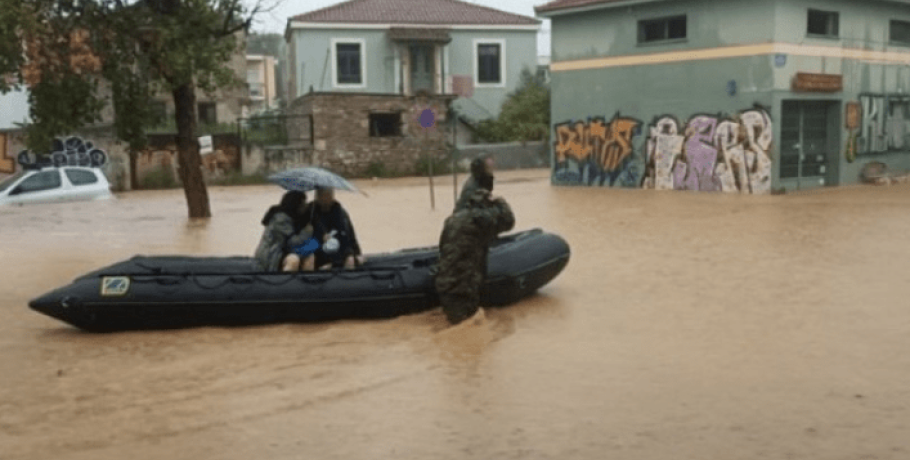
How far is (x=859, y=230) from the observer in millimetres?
17922

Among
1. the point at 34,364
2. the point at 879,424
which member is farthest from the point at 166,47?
the point at 879,424

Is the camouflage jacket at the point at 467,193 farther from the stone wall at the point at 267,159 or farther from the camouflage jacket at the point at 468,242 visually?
the stone wall at the point at 267,159

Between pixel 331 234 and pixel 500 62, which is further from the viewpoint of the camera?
pixel 500 62

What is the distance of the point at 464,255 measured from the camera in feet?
32.9

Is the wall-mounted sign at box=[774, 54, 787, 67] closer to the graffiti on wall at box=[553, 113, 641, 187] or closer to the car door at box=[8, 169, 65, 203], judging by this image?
the graffiti on wall at box=[553, 113, 641, 187]

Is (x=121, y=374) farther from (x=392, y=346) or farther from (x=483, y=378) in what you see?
(x=483, y=378)

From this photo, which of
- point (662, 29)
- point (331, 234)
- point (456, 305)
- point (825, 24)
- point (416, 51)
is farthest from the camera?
point (416, 51)

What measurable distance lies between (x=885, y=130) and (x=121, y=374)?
84.3ft

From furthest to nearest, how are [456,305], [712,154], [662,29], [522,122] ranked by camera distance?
[522,122]
[662,29]
[712,154]
[456,305]

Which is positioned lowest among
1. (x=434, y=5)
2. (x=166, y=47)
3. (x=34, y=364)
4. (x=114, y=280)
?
(x=34, y=364)

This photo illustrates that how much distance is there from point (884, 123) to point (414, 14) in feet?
80.5

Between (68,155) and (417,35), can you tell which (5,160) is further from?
(417,35)

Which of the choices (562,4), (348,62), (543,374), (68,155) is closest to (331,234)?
(543,374)

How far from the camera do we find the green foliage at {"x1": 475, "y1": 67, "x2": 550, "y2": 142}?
44.9 meters
